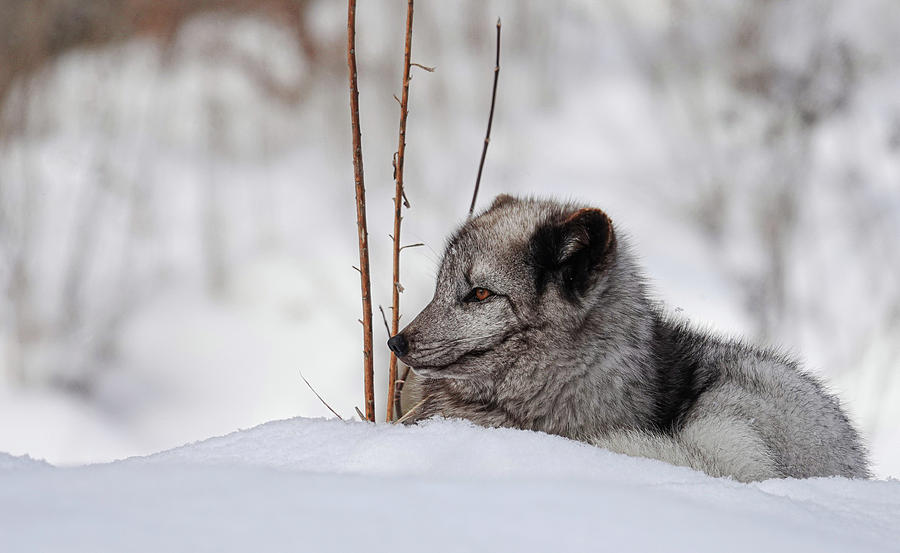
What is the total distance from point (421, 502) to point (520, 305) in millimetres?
1096

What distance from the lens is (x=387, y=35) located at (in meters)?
5.55

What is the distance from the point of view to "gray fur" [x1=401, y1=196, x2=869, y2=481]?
2.16 metres

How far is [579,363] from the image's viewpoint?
2234mm

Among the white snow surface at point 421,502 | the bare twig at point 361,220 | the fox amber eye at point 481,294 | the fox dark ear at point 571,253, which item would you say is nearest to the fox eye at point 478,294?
the fox amber eye at point 481,294

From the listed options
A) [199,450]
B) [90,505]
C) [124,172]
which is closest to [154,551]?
[90,505]

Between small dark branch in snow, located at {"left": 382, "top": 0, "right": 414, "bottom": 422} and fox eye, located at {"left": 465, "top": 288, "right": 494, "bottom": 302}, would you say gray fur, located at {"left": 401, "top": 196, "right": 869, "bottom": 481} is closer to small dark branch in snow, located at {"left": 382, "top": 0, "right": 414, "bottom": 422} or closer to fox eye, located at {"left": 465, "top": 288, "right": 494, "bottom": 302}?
fox eye, located at {"left": 465, "top": 288, "right": 494, "bottom": 302}

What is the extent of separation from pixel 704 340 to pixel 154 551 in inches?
79.2

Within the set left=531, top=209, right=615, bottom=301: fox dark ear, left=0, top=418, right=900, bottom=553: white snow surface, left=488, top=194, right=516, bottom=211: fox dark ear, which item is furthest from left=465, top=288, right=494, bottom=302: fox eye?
left=0, top=418, right=900, bottom=553: white snow surface

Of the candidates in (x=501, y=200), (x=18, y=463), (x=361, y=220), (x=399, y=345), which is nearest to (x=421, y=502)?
(x=18, y=463)

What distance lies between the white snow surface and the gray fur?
0.61 meters

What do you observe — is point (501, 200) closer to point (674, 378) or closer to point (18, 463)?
point (674, 378)

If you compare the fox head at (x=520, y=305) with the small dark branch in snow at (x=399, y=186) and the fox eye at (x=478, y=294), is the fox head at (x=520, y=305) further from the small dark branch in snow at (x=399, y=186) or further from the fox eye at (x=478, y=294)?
the small dark branch in snow at (x=399, y=186)

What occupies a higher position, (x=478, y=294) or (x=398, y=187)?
(x=398, y=187)

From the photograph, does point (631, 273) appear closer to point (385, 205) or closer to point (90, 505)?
point (90, 505)
